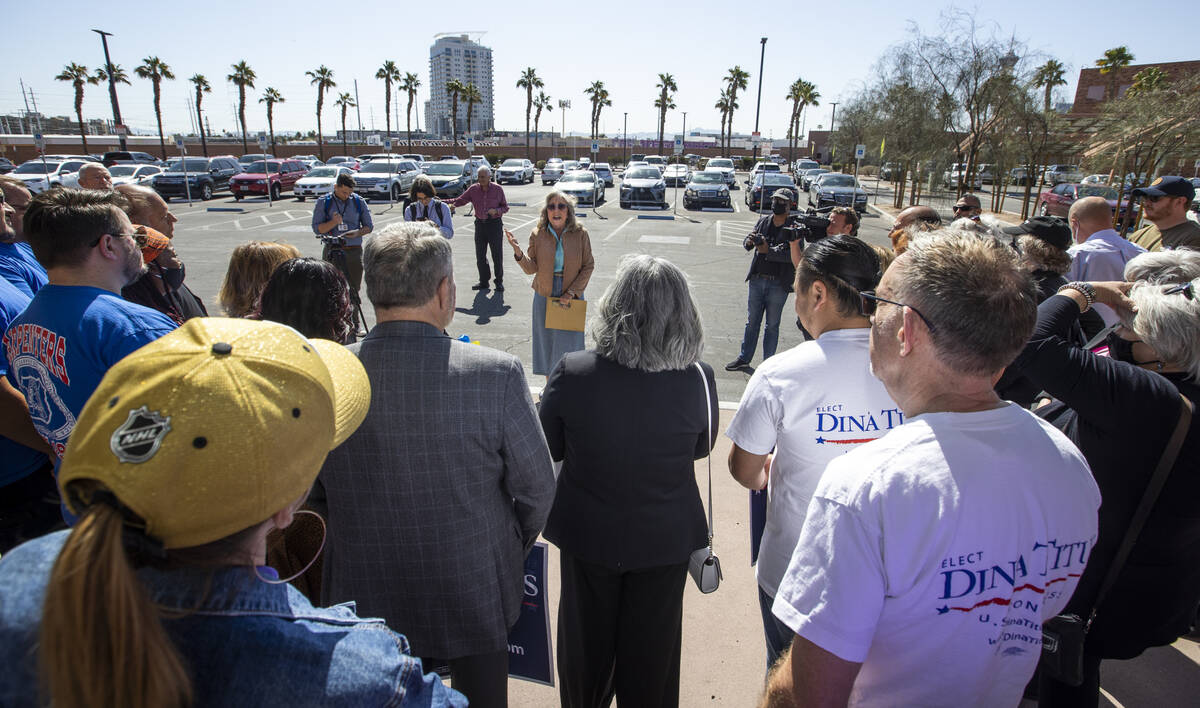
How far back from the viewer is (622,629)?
2326 millimetres

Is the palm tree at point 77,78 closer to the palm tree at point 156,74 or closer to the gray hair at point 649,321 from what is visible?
the palm tree at point 156,74

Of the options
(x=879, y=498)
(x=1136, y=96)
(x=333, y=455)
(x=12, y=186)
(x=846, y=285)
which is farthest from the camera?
(x=1136, y=96)

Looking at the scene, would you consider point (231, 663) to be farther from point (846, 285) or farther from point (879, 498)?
point (846, 285)

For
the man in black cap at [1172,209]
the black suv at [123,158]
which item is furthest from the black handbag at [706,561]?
the black suv at [123,158]

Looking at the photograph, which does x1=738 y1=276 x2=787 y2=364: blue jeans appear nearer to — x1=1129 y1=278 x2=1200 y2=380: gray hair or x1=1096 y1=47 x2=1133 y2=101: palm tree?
x1=1129 y1=278 x2=1200 y2=380: gray hair

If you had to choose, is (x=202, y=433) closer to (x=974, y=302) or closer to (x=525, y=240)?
(x=974, y=302)

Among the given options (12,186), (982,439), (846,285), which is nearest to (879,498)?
(982,439)

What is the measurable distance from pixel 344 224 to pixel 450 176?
19.5m

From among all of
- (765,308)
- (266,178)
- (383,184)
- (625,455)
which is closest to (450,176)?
(383,184)

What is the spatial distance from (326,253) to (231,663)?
7.36 meters

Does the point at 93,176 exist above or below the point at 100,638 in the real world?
above

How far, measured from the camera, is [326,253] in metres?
7.40

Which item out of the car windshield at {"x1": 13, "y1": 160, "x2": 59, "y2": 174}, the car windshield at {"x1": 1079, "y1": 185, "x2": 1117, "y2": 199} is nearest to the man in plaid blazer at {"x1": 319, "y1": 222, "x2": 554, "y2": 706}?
the car windshield at {"x1": 1079, "y1": 185, "x2": 1117, "y2": 199}

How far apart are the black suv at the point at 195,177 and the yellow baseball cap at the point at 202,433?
26888mm
